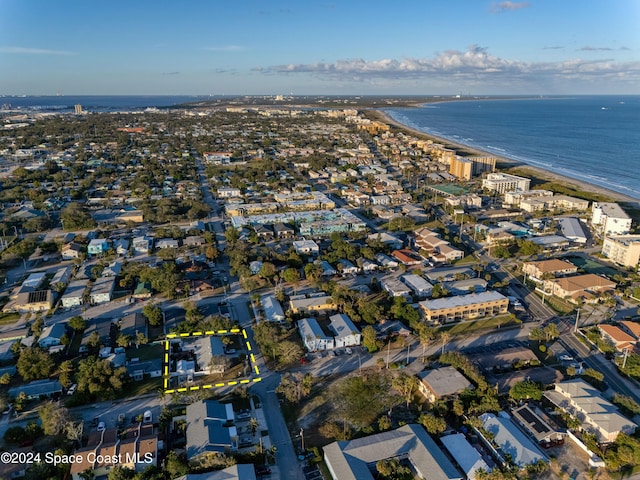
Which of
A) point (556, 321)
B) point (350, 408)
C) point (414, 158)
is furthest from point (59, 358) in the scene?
point (414, 158)

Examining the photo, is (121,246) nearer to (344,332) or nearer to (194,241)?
(194,241)

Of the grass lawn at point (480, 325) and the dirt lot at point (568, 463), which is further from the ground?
the dirt lot at point (568, 463)

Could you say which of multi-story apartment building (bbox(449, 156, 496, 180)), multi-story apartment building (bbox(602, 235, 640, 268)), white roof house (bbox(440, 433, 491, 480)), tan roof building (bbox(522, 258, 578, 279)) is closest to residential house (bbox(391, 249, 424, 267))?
tan roof building (bbox(522, 258, 578, 279))

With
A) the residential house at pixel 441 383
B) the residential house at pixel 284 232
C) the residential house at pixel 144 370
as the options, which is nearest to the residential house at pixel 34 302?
the residential house at pixel 144 370

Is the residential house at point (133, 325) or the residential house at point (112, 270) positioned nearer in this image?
the residential house at point (133, 325)

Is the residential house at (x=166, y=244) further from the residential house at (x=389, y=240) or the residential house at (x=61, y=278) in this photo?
the residential house at (x=389, y=240)

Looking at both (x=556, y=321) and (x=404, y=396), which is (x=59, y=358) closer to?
(x=404, y=396)

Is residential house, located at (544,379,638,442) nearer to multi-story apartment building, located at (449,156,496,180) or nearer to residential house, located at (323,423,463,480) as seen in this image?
residential house, located at (323,423,463,480)
